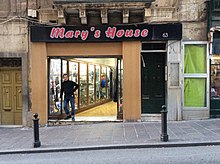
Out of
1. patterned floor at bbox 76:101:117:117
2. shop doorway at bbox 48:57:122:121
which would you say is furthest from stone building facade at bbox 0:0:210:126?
patterned floor at bbox 76:101:117:117

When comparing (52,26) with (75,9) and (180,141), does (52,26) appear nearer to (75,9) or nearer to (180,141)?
(75,9)

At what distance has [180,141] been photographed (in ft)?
27.9

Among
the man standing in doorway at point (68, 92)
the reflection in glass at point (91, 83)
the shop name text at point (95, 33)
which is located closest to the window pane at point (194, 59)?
the shop name text at point (95, 33)

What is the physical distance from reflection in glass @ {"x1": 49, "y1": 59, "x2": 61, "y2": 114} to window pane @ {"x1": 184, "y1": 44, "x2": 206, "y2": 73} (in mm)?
5266

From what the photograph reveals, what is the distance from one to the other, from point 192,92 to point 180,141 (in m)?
4.12

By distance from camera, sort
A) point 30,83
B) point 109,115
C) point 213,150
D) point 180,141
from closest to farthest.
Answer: point 213,150 → point 180,141 → point 30,83 → point 109,115

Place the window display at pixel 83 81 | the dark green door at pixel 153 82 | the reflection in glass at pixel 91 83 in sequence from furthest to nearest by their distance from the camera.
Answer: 1. the reflection in glass at pixel 91 83
2. the window display at pixel 83 81
3. the dark green door at pixel 153 82

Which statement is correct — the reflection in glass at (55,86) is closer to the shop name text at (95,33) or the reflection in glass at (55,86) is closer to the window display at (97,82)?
the shop name text at (95,33)

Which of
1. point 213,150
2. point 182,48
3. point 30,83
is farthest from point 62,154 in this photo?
point 182,48

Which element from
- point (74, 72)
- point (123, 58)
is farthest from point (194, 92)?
point (74, 72)

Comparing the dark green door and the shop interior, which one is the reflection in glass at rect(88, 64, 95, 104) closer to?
the dark green door

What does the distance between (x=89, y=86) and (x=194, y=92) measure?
5617mm

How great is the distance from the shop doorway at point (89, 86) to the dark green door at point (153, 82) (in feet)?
3.35

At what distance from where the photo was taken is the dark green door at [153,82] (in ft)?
40.8
